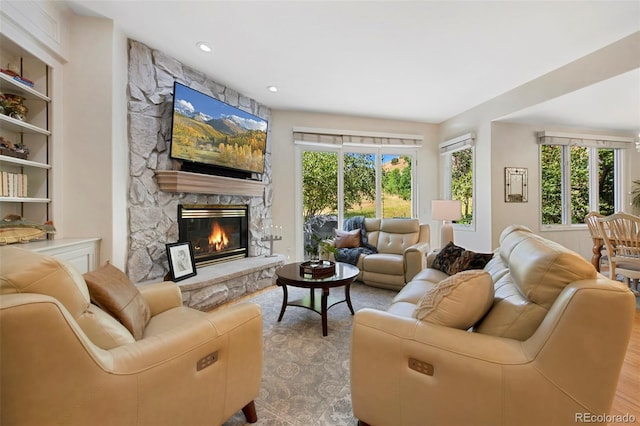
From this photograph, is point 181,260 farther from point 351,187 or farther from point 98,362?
point 351,187

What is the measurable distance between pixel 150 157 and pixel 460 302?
114 inches

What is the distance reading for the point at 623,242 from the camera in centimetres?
282

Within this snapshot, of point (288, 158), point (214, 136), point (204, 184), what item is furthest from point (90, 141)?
point (288, 158)

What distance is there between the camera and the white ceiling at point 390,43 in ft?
6.97

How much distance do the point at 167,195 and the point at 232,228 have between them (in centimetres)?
100

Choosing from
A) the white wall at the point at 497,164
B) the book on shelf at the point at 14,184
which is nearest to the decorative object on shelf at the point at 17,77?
the book on shelf at the point at 14,184

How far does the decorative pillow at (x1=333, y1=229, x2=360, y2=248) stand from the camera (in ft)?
13.3

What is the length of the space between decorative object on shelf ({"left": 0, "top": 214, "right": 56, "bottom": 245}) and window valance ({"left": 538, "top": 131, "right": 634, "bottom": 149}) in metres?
6.19

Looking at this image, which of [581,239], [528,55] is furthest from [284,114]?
[581,239]

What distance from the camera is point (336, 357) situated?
6.26ft

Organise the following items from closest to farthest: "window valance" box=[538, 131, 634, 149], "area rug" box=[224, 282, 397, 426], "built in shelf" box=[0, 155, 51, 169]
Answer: "area rug" box=[224, 282, 397, 426] → "built in shelf" box=[0, 155, 51, 169] → "window valance" box=[538, 131, 634, 149]

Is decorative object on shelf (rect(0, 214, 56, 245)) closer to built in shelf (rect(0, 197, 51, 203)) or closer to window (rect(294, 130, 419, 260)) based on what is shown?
built in shelf (rect(0, 197, 51, 203))

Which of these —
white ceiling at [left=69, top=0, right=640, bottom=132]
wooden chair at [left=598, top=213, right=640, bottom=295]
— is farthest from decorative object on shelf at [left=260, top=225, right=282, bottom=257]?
wooden chair at [left=598, top=213, right=640, bottom=295]

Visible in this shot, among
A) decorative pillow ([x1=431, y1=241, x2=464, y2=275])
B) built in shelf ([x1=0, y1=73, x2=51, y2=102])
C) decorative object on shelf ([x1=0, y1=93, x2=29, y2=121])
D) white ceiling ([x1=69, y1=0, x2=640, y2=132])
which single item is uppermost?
white ceiling ([x1=69, y1=0, x2=640, y2=132])
